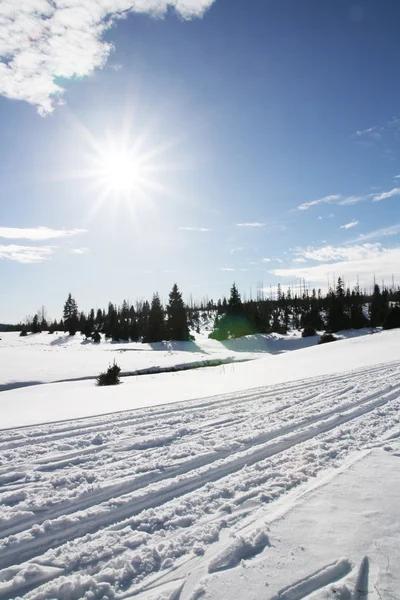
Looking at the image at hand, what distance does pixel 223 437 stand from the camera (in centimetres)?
541

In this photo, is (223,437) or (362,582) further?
(223,437)

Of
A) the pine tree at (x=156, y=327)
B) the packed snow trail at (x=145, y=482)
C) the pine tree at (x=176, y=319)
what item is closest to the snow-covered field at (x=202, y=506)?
the packed snow trail at (x=145, y=482)

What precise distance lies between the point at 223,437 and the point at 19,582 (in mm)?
3477

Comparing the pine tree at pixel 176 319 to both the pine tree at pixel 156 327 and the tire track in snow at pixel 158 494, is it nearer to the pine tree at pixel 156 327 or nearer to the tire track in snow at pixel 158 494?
the pine tree at pixel 156 327

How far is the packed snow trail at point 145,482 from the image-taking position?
256 cm

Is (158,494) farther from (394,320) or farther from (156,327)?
(156,327)

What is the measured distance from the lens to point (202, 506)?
11.0 feet

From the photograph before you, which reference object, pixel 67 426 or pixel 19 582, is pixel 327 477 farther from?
pixel 67 426

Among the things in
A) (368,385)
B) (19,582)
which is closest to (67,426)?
(19,582)

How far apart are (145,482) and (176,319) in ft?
151

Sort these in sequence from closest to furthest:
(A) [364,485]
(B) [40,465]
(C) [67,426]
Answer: (A) [364,485] → (B) [40,465] → (C) [67,426]

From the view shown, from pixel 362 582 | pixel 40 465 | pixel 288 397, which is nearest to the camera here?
pixel 362 582

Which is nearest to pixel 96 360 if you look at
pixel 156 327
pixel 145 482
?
pixel 156 327

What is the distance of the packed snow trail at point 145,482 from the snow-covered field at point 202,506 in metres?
0.01
